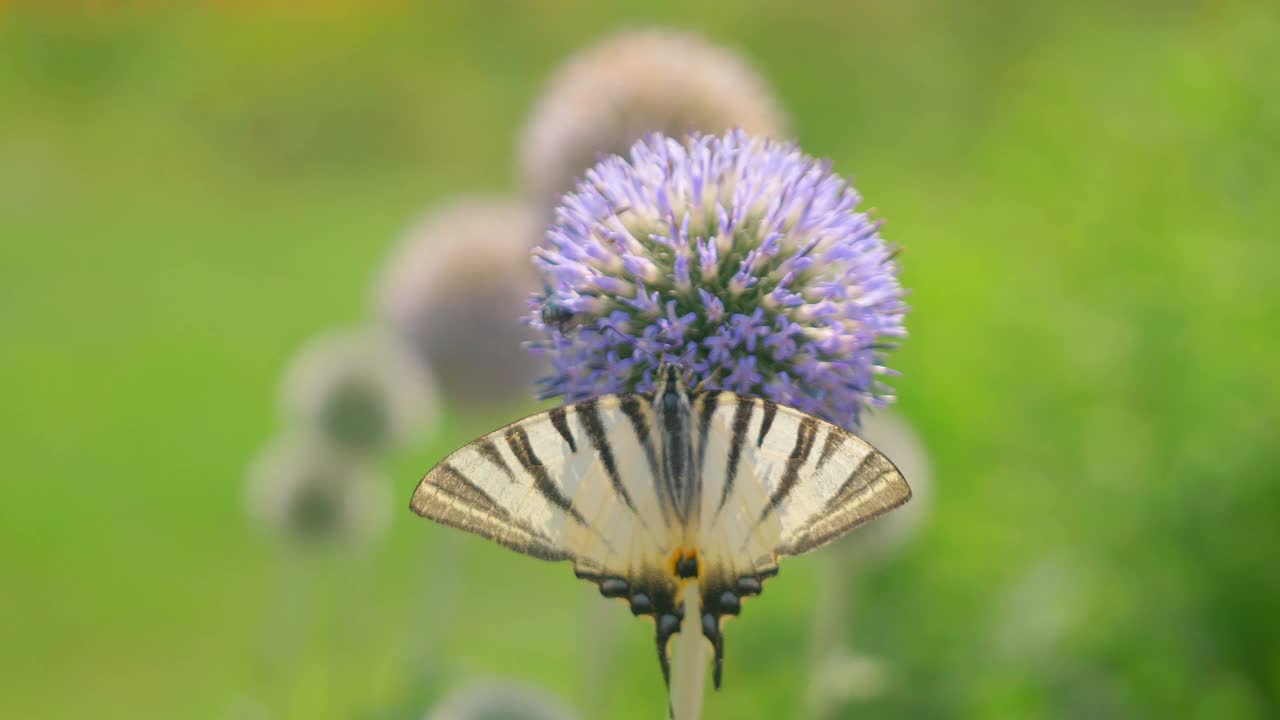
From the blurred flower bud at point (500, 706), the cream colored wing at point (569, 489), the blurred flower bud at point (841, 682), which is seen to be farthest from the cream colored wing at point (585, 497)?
the blurred flower bud at point (841, 682)

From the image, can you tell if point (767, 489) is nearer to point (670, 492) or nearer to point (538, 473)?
point (670, 492)

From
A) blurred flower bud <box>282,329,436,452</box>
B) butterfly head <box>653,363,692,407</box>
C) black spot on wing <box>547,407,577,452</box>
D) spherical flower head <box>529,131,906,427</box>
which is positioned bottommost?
black spot on wing <box>547,407,577,452</box>

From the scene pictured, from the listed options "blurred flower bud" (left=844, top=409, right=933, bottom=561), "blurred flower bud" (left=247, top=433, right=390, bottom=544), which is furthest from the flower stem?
"blurred flower bud" (left=247, top=433, right=390, bottom=544)

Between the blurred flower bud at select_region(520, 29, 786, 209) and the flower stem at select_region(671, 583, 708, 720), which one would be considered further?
the blurred flower bud at select_region(520, 29, 786, 209)

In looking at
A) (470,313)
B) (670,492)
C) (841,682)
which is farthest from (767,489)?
(470,313)

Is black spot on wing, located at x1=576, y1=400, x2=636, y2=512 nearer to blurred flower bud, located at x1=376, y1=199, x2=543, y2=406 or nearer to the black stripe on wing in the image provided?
the black stripe on wing

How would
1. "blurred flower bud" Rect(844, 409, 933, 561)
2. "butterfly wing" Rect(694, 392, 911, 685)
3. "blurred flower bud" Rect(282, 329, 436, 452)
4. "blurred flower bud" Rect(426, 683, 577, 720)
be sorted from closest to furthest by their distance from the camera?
"butterfly wing" Rect(694, 392, 911, 685), "blurred flower bud" Rect(426, 683, 577, 720), "blurred flower bud" Rect(844, 409, 933, 561), "blurred flower bud" Rect(282, 329, 436, 452)
